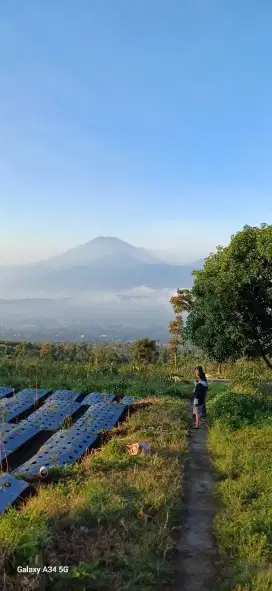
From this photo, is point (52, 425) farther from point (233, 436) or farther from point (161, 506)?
point (161, 506)

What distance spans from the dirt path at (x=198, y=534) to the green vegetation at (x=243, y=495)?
0.43 ft

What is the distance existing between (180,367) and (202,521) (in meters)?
17.9

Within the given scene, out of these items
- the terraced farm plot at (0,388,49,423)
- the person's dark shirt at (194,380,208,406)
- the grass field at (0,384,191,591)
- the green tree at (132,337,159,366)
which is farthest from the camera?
the green tree at (132,337,159,366)

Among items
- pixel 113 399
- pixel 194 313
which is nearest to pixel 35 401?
pixel 113 399

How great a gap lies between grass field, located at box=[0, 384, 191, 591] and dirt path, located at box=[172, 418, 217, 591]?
156 millimetres

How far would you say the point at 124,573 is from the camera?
13.0ft

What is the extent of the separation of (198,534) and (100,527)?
1222 mm

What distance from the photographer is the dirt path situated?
4.17 m

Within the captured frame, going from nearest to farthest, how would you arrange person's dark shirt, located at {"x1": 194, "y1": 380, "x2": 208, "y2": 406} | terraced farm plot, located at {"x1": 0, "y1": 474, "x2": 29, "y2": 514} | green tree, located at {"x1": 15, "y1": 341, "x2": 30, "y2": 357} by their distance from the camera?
terraced farm plot, located at {"x1": 0, "y1": 474, "x2": 29, "y2": 514}
person's dark shirt, located at {"x1": 194, "y1": 380, "x2": 208, "y2": 406}
green tree, located at {"x1": 15, "y1": 341, "x2": 30, "y2": 357}

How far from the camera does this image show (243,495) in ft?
19.3

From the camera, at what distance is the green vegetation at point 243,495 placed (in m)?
4.15

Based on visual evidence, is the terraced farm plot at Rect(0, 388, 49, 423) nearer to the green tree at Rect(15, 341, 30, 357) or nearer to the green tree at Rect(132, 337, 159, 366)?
the green tree at Rect(15, 341, 30, 357)

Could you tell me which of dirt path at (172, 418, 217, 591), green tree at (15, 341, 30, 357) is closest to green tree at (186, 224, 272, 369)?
dirt path at (172, 418, 217, 591)

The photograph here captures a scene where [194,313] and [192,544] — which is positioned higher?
[194,313]
